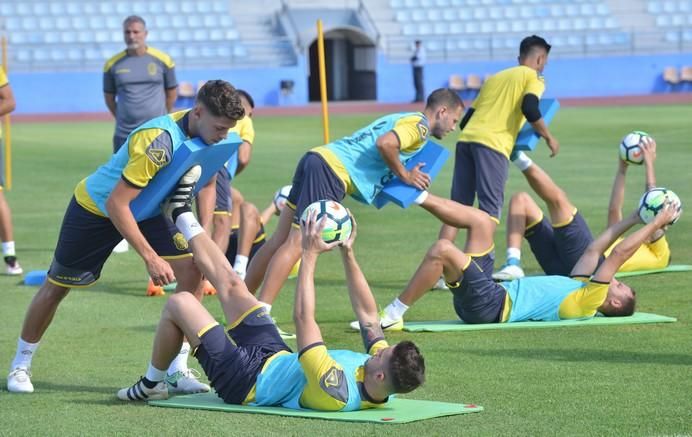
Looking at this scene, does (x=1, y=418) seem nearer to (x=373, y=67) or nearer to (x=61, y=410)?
(x=61, y=410)

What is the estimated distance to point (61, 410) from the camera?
6.62 metres

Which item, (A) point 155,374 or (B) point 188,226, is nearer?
(A) point 155,374

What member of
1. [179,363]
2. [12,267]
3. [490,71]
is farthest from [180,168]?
[490,71]

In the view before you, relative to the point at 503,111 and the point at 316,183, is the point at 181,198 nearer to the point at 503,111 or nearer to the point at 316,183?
the point at 316,183

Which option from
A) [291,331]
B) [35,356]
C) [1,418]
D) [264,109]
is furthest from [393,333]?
[264,109]

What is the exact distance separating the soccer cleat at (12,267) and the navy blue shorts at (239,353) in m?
6.00

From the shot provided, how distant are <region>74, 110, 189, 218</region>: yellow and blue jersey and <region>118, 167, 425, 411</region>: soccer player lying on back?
44 cm

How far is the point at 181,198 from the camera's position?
7.04m

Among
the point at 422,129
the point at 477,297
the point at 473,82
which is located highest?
the point at 422,129

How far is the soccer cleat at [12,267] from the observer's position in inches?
476

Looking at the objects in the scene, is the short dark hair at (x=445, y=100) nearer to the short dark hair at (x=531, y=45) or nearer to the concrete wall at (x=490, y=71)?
the short dark hair at (x=531, y=45)

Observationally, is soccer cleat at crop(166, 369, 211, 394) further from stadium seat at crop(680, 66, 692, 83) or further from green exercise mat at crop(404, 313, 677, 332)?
stadium seat at crop(680, 66, 692, 83)

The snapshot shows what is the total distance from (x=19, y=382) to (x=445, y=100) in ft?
12.3

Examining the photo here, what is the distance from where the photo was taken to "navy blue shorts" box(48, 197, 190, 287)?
23.6 ft
